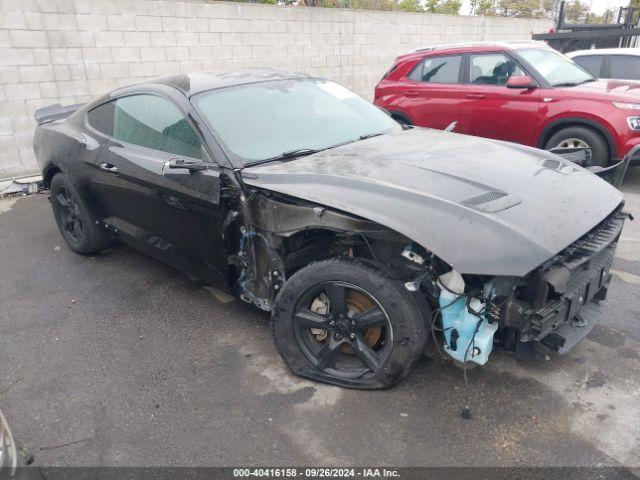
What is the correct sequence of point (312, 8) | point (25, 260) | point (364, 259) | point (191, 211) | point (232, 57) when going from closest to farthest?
point (364, 259)
point (191, 211)
point (25, 260)
point (232, 57)
point (312, 8)

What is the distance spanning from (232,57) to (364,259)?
7466mm

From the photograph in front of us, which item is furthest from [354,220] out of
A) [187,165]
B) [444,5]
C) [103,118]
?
[444,5]

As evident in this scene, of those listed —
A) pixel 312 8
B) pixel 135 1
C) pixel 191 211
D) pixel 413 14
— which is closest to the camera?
pixel 191 211

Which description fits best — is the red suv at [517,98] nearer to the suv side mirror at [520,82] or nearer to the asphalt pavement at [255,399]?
the suv side mirror at [520,82]

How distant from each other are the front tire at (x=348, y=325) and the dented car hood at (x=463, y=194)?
1.15 ft

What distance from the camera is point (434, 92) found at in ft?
24.0

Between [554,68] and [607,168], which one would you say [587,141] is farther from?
[607,168]

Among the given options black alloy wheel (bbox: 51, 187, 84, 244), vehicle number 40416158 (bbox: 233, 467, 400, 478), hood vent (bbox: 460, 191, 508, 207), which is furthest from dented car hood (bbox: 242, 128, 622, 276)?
black alloy wheel (bbox: 51, 187, 84, 244)

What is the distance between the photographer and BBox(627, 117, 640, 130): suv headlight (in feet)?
19.2

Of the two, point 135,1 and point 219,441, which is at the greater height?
point 135,1

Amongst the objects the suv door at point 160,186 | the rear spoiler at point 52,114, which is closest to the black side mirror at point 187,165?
the suv door at point 160,186

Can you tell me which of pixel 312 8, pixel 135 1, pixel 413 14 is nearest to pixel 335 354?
pixel 135 1

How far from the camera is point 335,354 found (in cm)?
292

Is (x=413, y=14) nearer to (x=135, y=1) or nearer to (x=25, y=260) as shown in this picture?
(x=135, y=1)
